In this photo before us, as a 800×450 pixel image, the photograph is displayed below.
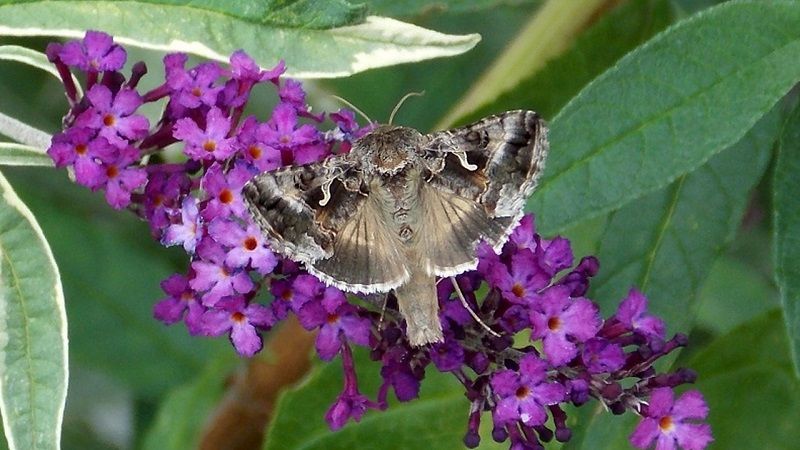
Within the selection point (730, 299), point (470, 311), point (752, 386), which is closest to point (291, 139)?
point (470, 311)

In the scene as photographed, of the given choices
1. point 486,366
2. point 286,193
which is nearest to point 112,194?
point 286,193

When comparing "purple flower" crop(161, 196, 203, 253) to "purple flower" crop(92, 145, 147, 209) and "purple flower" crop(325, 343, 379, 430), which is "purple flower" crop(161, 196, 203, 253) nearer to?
"purple flower" crop(92, 145, 147, 209)

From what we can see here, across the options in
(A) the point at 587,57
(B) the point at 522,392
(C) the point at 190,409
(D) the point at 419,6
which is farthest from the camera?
(C) the point at 190,409

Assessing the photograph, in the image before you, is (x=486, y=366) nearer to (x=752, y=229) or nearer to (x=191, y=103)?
(x=191, y=103)

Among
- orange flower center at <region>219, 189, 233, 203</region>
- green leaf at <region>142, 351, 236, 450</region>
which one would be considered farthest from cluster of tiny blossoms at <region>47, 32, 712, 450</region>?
green leaf at <region>142, 351, 236, 450</region>

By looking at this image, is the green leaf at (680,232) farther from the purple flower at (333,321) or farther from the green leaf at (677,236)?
the purple flower at (333,321)

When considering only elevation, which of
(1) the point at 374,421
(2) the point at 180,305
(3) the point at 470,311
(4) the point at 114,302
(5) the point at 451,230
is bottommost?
(4) the point at 114,302

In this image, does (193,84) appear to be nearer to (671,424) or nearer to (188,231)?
(188,231)

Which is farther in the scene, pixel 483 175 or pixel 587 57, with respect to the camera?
pixel 587 57
